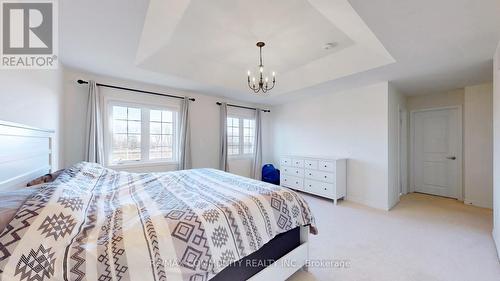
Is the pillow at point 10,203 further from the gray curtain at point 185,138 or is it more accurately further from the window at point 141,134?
→ the gray curtain at point 185,138

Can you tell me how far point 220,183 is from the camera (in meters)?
2.03

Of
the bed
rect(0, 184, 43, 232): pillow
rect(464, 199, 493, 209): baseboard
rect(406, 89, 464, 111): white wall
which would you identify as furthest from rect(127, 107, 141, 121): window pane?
rect(464, 199, 493, 209): baseboard

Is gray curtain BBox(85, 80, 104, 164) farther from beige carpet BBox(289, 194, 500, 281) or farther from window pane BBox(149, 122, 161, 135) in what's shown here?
beige carpet BBox(289, 194, 500, 281)

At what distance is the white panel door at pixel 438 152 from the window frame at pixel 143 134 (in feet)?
17.4

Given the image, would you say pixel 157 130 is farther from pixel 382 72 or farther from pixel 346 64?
pixel 382 72

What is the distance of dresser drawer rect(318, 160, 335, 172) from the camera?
373 cm

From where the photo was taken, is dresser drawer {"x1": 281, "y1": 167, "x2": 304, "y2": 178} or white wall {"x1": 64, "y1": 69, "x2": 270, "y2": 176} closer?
white wall {"x1": 64, "y1": 69, "x2": 270, "y2": 176}

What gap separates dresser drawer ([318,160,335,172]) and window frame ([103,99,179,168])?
2.83m

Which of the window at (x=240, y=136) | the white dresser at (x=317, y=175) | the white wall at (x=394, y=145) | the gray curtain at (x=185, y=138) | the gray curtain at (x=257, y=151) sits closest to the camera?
the white wall at (x=394, y=145)

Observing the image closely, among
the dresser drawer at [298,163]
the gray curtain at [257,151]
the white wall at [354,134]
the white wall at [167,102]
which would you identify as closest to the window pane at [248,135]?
the gray curtain at [257,151]

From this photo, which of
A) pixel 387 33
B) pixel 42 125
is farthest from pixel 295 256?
pixel 42 125

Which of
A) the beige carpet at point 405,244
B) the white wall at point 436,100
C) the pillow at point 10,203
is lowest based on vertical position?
the beige carpet at point 405,244

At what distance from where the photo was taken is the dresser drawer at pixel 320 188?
147 inches

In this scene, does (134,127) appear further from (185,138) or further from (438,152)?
(438,152)
